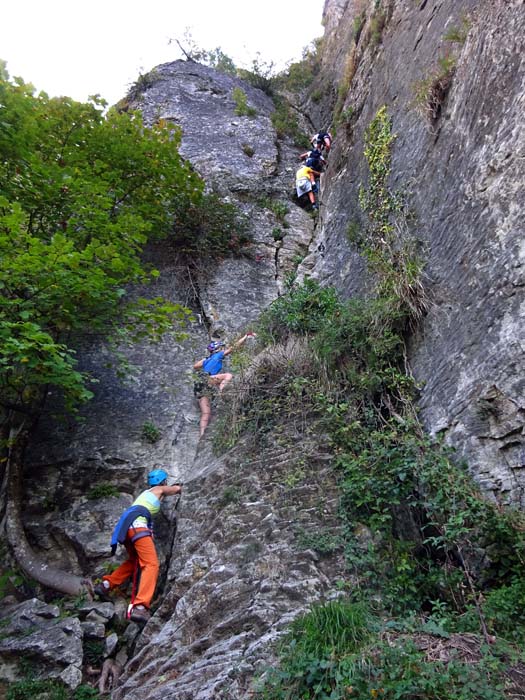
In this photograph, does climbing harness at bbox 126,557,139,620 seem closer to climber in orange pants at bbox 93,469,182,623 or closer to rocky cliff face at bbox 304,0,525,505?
climber in orange pants at bbox 93,469,182,623

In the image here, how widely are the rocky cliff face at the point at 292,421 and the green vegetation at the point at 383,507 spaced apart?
0.24 m

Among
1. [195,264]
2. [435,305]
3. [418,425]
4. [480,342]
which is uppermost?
[195,264]

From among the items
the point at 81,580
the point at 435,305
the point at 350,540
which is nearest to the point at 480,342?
the point at 435,305

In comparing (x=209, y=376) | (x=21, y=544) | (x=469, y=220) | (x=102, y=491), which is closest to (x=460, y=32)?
(x=469, y=220)

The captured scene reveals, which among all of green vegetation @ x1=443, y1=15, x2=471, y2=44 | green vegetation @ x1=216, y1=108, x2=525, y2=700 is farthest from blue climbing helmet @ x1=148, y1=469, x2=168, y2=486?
green vegetation @ x1=443, y1=15, x2=471, y2=44

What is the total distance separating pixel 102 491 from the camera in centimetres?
773

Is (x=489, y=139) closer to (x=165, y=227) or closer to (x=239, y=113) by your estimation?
(x=165, y=227)

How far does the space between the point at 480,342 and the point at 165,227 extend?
805 centimetres

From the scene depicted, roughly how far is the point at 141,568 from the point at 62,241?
4138mm

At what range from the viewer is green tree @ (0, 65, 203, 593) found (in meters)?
6.76

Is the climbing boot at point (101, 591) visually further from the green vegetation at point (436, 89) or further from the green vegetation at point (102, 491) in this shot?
the green vegetation at point (436, 89)

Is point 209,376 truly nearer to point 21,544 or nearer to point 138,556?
point 138,556

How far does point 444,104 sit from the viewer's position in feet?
23.1

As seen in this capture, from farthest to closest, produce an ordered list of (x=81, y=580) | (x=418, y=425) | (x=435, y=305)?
(x=81, y=580) < (x=435, y=305) < (x=418, y=425)
